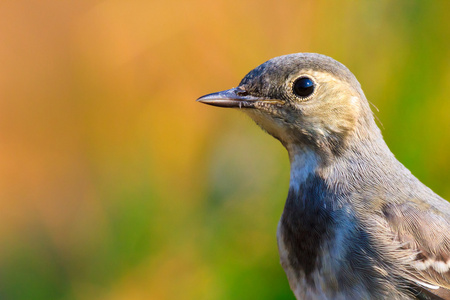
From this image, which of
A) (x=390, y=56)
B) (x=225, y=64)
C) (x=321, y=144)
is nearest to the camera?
(x=321, y=144)

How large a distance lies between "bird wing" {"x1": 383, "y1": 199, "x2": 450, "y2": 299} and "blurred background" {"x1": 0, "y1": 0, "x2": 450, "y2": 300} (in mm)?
1372

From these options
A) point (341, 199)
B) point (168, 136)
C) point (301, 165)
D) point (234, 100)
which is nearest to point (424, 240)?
point (341, 199)

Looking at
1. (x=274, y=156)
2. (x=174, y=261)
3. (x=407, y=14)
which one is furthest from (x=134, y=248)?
(x=407, y=14)

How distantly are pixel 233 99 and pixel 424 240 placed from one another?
3.91 feet

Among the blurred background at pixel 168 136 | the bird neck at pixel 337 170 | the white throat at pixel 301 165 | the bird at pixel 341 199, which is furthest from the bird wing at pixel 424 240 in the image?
the blurred background at pixel 168 136

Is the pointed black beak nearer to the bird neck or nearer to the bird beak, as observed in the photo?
the bird beak

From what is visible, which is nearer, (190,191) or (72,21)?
(190,191)

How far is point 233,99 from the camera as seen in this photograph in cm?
306

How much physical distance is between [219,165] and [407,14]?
1881 mm

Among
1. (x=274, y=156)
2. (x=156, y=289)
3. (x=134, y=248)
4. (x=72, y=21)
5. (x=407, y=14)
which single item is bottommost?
(x=156, y=289)

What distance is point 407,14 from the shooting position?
4.56 m

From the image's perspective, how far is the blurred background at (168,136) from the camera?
13.9 feet

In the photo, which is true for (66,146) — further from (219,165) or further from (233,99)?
(233,99)

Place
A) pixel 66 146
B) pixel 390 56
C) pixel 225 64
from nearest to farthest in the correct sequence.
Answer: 1. pixel 390 56
2. pixel 225 64
3. pixel 66 146
